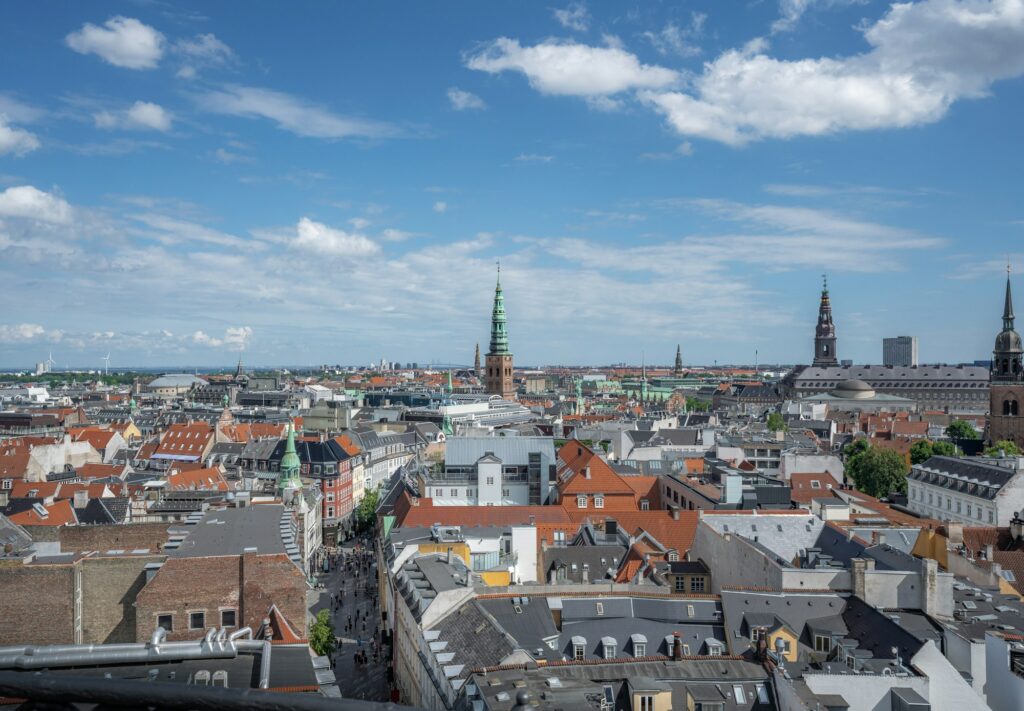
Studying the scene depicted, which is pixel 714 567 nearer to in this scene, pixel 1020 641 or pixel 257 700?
pixel 1020 641

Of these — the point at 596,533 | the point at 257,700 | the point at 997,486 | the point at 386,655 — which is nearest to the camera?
the point at 257,700

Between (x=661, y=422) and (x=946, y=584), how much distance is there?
80312 millimetres

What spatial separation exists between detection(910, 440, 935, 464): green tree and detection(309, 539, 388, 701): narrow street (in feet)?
185

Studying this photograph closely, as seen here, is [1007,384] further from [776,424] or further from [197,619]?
[197,619]

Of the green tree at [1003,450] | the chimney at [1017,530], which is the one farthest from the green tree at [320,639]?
the green tree at [1003,450]

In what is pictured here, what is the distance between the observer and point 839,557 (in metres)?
34.7

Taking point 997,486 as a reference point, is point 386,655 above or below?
below

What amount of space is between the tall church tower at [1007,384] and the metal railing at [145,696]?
4441 inches

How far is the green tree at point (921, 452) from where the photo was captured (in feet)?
275

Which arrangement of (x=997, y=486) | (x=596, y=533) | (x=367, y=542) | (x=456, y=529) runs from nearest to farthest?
(x=456, y=529) < (x=596, y=533) < (x=997, y=486) < (x=367, y=542)

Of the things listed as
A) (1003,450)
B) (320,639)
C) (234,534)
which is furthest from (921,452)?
(234,534)

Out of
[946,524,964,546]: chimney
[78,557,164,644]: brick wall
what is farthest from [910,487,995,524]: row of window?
[78,557,164,644]: brick wall

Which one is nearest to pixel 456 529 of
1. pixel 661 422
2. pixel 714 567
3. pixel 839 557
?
pixel 714 567

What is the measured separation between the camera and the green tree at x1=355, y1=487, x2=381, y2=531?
69.0m
